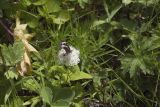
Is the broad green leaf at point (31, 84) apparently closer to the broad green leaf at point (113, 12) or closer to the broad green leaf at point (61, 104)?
the broad green leaf at point (61, 104)

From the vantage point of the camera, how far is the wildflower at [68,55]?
2.29 meters

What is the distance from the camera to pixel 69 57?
2.31 meters

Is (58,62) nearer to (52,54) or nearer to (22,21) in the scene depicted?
(52,54)

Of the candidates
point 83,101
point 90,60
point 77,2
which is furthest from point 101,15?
point 83,101

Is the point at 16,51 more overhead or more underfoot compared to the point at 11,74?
more overhead

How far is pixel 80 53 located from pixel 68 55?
0.20 meters

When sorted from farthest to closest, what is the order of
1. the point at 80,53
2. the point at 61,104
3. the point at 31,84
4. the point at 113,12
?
the point at 113,12, the point at 80,53, the point at 31,84, the point at 61,104

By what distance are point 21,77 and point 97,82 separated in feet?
1.28

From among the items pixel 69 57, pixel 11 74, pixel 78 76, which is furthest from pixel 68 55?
pixel 11 74

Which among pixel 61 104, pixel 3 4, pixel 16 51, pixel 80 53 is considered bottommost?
pixel 61 104

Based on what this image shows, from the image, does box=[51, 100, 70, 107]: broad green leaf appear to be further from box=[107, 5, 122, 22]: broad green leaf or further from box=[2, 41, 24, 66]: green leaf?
box=[107, 5, 122, 22]: broad green leaf

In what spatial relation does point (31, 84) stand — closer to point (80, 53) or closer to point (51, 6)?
point (80, 53)

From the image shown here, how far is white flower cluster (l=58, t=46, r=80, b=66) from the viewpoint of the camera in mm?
2305

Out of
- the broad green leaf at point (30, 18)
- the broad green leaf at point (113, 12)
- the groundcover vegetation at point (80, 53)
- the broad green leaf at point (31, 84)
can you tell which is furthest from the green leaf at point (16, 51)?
the broad green leaf at point (113, 12)
